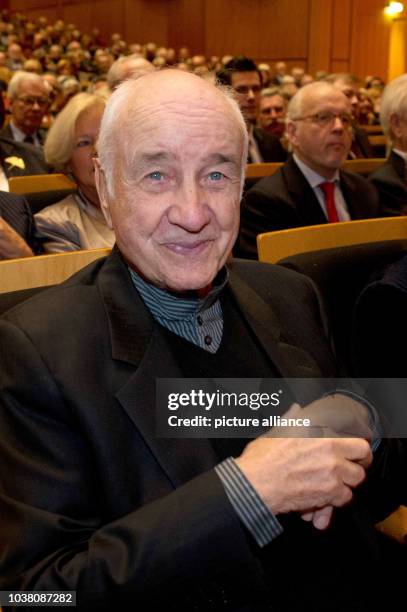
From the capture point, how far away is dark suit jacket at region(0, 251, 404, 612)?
856mm

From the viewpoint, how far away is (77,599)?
85 cm

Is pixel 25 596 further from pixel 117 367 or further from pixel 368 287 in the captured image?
pixel 368 287

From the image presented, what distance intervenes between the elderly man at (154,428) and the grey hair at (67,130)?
1.71 metres

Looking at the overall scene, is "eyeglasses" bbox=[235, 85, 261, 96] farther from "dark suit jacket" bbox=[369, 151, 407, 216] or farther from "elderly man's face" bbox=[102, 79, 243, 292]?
"elderly man's face" bbox=[102, 79, 243, 292]

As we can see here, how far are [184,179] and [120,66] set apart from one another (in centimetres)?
359

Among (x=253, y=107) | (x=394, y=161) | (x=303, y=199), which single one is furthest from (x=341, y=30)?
(x=303, y=199)

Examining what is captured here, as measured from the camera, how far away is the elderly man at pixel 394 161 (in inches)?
127

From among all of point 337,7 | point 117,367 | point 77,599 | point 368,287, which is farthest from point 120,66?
point 337,7

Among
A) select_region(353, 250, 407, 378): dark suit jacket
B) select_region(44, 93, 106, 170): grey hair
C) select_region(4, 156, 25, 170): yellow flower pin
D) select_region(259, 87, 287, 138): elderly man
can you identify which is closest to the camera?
select_region(353, 250, 407, 378): dark suit jacket

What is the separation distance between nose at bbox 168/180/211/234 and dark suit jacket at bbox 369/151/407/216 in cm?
253

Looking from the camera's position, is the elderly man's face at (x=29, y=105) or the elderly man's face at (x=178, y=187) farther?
the elderly man's face at (x=29, y=105)

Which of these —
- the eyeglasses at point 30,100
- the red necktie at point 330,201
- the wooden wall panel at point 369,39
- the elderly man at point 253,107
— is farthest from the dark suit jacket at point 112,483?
the wooden wall panel at point 369,39

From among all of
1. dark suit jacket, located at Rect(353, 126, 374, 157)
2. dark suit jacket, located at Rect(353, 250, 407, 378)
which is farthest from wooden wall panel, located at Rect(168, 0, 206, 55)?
dark suit jacket, located at Rect(353, 250, 407, 378)

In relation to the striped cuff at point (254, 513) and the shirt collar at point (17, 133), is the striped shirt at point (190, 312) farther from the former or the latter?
the shirt collar at point (17, 133)
